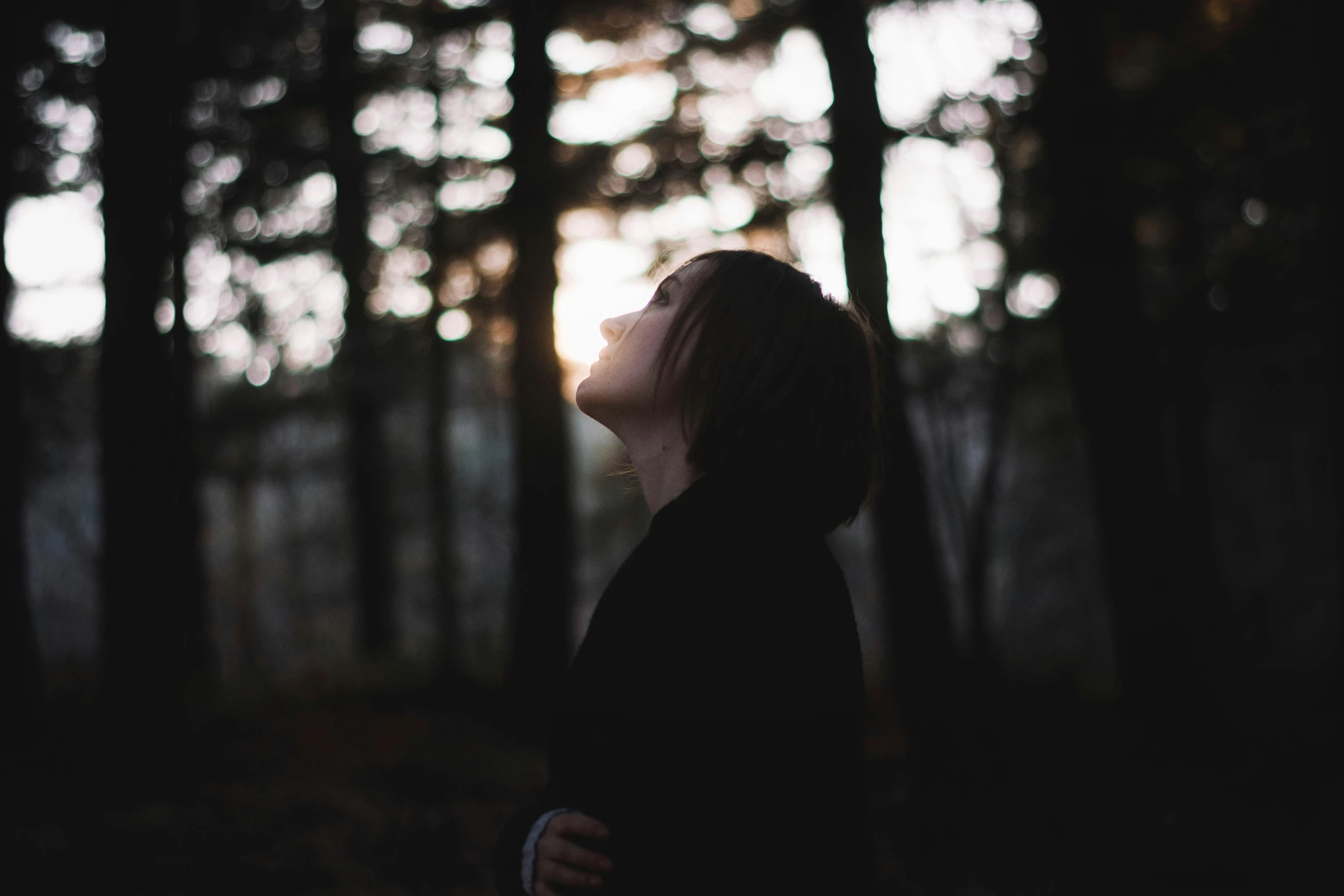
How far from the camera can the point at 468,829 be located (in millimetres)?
6484

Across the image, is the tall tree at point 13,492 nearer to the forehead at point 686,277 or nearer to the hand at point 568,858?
the hand at point 568,858

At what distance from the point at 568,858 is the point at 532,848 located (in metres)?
0.10

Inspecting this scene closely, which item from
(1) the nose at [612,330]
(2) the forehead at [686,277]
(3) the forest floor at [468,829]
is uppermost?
(2) the forehead at [686,277]

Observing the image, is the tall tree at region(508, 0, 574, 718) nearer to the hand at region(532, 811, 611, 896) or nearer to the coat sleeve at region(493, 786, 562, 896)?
the coat sleeve at region(493, 786, 562, 896)

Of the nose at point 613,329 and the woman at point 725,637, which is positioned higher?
the nose at point 613,329

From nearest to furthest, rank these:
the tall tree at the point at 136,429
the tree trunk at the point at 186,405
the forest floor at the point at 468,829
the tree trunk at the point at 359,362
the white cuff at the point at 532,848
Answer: the white cuff at the point at 532,848, the forest floor at the point at 468,829, the tall tree at the point at 136,429, the tree trunk at the point at 186,405, the tree trunk at the point at 359,362

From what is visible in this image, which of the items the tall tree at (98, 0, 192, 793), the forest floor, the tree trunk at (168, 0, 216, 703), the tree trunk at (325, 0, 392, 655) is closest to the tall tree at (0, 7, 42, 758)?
→ the forest floor

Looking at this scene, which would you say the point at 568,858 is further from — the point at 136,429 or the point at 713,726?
the point at 136,429

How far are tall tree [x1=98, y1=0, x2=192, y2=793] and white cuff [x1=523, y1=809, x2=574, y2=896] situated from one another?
6489 mm

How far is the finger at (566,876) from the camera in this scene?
59.2 inches

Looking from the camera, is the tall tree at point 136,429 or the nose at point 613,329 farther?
the tall tree at point 136,429

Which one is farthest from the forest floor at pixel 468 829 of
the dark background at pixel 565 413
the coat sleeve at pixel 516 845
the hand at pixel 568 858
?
the hand at pixel 568 858

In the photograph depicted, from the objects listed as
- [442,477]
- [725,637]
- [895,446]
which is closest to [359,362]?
[442,477]

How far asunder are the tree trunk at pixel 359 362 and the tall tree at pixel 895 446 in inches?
219
